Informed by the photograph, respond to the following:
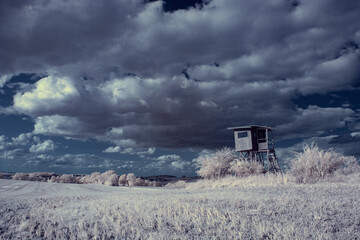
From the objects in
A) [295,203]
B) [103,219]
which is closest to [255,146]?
[295,203]

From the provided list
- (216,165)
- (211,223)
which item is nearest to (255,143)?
(216,165)

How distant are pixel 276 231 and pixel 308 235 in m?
0.61

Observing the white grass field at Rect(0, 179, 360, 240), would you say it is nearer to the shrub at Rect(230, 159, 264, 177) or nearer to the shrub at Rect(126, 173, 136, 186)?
the shrub at Rect(230, 159, 264, 177)

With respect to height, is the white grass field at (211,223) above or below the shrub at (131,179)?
above

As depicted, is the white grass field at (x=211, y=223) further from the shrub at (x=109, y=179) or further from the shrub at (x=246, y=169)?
the shrub at (x=109, y=179)

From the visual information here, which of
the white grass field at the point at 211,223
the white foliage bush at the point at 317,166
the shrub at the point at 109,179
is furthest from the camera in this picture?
the shrub at the point at 109,179

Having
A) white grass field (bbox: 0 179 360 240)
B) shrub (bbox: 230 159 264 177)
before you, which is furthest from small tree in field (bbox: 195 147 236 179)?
white grass field (bbox: 0 179 360 240)

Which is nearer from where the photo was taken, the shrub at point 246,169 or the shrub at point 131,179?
the shrub at point 246,169

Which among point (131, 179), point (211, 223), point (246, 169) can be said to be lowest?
point (131, 179)

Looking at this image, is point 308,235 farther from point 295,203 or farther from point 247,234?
point 295,203

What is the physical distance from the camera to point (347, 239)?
16.3ft

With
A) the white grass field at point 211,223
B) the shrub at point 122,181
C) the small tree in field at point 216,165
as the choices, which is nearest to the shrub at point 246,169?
the small tree in field at point 216,165

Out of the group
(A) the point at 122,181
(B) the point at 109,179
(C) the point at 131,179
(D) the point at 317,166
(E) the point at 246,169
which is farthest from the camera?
(A) the point at 122,181

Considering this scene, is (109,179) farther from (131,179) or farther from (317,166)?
(317,166)
